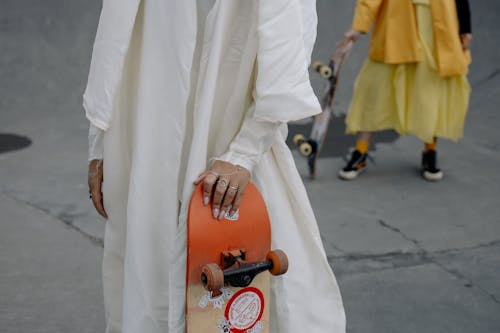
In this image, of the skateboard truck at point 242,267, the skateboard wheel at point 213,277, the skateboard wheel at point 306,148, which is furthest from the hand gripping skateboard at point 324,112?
the skateboard wheel at point 213,277

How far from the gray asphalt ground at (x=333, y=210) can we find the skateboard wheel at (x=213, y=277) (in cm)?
162

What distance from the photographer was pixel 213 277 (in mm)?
1753

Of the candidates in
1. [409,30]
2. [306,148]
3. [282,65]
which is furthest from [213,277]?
[409,30]

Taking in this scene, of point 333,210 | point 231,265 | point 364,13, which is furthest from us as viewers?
point 364,13

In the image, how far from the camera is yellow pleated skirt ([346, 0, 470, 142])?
16.6 ft

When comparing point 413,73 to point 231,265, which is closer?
point 231,265

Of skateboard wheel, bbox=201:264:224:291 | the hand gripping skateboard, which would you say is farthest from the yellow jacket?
skateboard wheel, bbox=201:264:224:291

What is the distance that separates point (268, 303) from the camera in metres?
2.01

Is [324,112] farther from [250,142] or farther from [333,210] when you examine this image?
[250,142]

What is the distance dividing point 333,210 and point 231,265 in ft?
9.54

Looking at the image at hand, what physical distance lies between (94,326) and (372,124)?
2.76 m

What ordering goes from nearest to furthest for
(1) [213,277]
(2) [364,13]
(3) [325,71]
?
(1) [213,277], (2) [364,13], (3) [325,71]

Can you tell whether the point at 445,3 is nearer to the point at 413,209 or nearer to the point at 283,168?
the point at 413,209

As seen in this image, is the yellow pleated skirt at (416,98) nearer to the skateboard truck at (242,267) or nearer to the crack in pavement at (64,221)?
the crack in pavement at (64,221)
